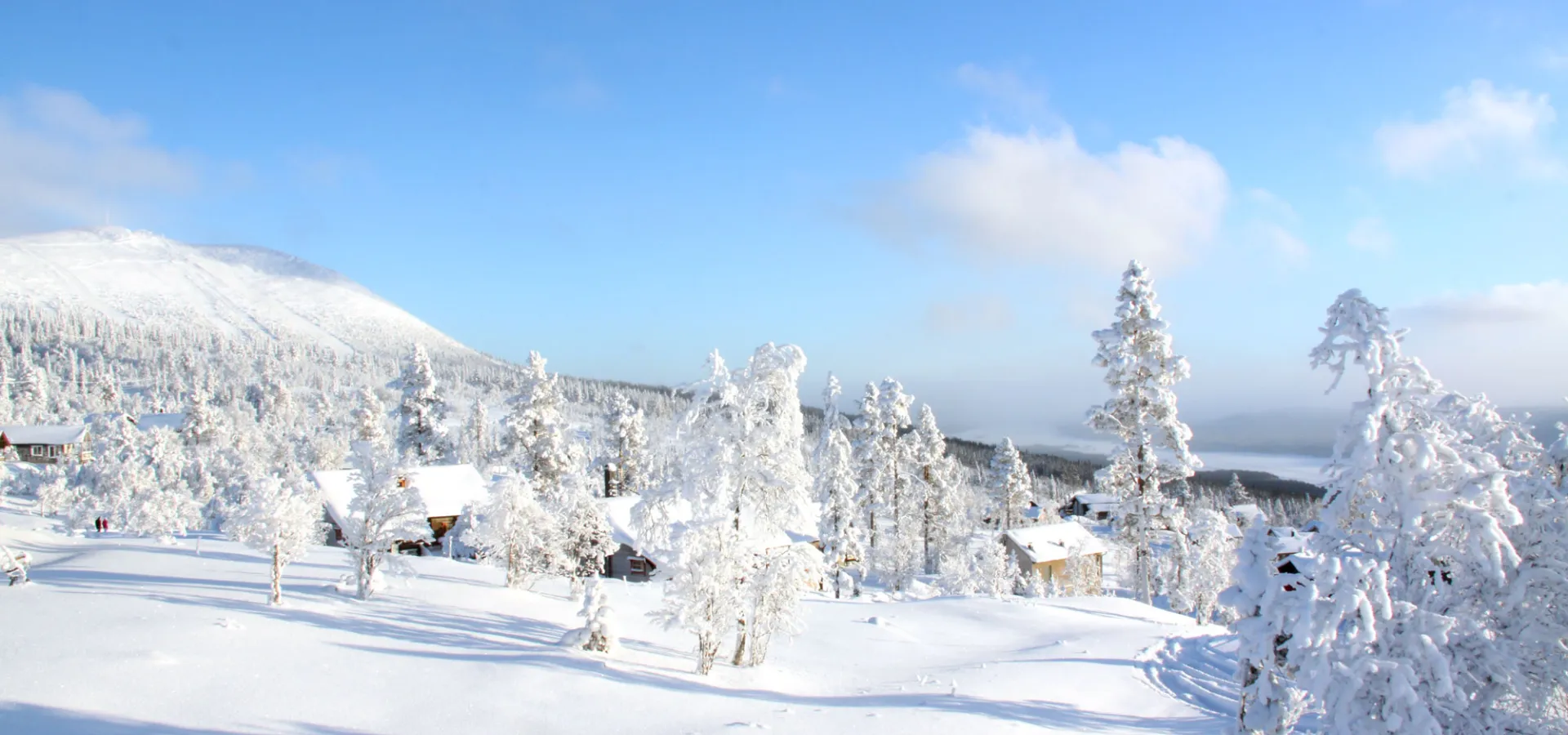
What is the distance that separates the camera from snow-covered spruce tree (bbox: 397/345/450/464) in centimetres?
4450

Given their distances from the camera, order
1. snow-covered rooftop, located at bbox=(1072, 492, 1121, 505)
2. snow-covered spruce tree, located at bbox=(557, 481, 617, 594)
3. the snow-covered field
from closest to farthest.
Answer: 1. the snow-covered field
2. snow-covered spruce tree, located at bbox=(557, 481, 617, 594)
3. snow-covered rooftop, located at bbox=(1072, 492, 1121, 505)

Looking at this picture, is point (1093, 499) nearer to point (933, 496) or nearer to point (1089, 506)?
point (1089, 506)

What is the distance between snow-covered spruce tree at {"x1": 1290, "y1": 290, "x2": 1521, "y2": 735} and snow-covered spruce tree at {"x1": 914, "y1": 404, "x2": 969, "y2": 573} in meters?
43.0

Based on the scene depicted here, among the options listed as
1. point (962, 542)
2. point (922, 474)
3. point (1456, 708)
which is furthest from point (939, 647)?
point (962, 542)

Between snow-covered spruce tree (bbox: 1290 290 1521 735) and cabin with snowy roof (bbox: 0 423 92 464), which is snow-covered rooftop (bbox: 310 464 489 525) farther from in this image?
cabin with snowy roof (bbox: 0 423 92 464)

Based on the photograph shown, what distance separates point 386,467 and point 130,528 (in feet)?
97.0

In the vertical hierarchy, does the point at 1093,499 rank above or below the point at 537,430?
below

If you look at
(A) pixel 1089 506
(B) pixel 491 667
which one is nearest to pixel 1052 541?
(B) pixel 491 667

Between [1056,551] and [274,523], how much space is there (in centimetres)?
5749

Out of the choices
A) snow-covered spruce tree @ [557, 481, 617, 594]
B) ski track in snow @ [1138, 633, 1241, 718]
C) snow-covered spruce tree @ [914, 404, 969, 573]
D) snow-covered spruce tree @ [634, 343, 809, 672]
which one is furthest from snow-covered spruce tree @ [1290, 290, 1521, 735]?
snow-covered spruce tree @ [914, 404, 969, 573]

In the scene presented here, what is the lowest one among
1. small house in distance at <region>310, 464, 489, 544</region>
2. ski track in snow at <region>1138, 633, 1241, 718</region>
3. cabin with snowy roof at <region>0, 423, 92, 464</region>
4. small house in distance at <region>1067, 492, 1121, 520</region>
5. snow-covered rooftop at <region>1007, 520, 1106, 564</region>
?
small house in distance at <region>1067, 492, 1121, 520</region>

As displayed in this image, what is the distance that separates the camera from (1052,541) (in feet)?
211

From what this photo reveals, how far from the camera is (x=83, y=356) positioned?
624ft

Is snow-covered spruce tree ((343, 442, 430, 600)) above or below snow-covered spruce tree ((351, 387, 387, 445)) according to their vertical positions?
below
